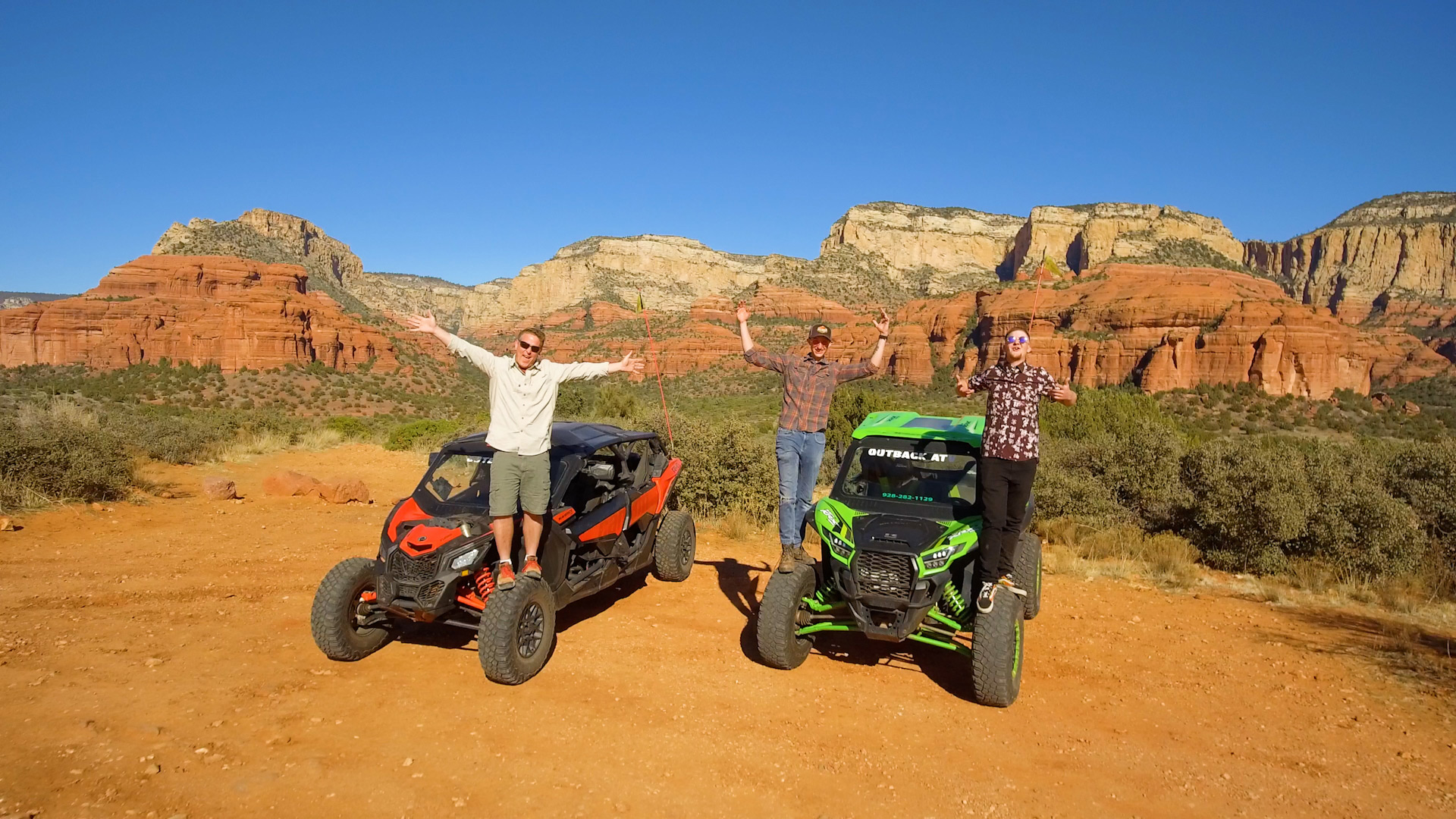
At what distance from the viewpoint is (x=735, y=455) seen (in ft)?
42.4

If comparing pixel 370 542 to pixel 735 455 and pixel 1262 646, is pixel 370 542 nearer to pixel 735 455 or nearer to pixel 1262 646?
pixel 735 455

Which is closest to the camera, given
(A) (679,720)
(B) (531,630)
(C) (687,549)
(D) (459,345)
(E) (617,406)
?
(A) (679,720)

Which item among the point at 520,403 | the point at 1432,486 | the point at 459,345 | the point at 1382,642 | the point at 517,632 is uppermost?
the point at 459,345

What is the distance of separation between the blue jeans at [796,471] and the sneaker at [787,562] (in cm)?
29

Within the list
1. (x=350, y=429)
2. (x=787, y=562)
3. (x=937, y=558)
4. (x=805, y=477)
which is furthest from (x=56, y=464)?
(x=350, y=429)

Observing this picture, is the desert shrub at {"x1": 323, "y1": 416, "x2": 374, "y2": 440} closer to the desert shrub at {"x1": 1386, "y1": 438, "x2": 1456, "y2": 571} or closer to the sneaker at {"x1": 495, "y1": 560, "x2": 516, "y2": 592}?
the sneaker at {"x1": 495, "y1": 560, "x2": 516, "y2": 592}

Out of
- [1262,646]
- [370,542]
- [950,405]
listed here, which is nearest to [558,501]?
[370,542]

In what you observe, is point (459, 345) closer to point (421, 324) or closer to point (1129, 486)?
point (421, 324)

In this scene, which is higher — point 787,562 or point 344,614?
point 787,562

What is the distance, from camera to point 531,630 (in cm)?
550

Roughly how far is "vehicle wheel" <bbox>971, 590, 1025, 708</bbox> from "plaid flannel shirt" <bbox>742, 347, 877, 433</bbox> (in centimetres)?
235

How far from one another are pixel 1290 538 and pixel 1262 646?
4029mm

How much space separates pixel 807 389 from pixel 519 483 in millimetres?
2709

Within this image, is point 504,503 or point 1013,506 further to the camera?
point 504,503
